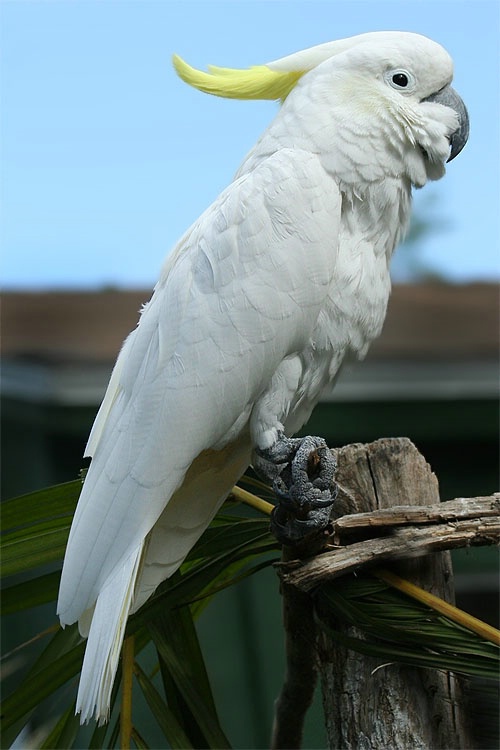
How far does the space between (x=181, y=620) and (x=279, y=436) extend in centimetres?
48

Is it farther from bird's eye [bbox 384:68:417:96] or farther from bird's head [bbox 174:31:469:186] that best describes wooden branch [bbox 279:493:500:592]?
bird's eye [bbox 384:68:417:96]

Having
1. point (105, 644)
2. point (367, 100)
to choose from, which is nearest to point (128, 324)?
point (367, 100)

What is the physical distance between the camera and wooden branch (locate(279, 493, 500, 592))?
4.99 feet

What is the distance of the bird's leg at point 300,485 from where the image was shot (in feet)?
5.14

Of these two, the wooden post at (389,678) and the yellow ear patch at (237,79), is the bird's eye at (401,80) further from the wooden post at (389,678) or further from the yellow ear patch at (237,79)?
the wooden post at (389,678)

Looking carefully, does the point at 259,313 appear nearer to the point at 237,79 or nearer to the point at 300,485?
the point at 300,485

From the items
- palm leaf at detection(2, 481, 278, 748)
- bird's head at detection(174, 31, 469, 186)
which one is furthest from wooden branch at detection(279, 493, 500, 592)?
bird's head at detection(174, 31, 469, 186)

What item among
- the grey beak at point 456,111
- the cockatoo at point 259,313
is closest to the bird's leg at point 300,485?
the cockatoo at point 259,313

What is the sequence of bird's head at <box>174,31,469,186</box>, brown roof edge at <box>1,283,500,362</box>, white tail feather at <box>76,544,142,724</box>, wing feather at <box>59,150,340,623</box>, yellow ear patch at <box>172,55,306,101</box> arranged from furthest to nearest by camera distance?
brown roof edge at <box>1,283,500,362</box>
yellow ear patch at <box>172,55,306,101</box>
bird's head at <box>174,31,469,186</box>
wing feather at <box>59,150,340,623</box>
white tail feather at <box>76,544,142,724</box>

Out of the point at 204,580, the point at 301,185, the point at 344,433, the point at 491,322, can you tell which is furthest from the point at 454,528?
the point at 491,322

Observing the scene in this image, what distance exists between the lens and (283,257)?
159 centimetres

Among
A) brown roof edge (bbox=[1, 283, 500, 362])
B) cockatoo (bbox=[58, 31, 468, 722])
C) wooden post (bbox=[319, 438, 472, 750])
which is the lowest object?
wooden post (bbox=[319, 438, 472, 750])

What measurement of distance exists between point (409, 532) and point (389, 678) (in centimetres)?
30

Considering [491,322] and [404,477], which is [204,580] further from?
[491,322]
